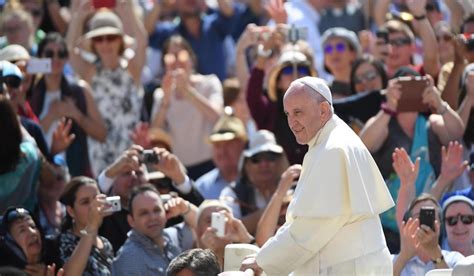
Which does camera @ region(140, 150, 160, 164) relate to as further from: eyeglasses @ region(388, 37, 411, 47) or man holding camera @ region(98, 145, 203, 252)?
eyeglasses @ region(388, 37, 411, 47)

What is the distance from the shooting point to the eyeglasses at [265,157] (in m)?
11.8

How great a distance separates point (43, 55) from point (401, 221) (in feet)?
13.4

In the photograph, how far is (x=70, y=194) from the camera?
35.0ft

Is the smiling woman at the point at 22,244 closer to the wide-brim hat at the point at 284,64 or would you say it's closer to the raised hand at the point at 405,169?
the raised hand at the point at 405,169

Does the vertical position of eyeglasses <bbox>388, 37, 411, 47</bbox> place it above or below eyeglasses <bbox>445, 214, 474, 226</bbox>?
above

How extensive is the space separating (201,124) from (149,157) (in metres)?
2.24

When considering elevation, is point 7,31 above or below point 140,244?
above

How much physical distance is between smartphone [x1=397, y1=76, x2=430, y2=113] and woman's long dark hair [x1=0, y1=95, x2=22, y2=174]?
2935mm

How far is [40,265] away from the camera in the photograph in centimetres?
1012

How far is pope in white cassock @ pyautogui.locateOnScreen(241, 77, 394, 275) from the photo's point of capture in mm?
7852

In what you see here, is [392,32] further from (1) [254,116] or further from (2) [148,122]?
(2) [148,122]

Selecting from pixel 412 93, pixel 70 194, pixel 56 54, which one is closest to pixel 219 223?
pixel 70 194

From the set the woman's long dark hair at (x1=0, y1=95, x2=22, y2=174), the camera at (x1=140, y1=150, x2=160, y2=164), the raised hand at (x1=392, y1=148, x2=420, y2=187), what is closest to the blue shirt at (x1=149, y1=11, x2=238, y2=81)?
the camera at (x1=140, y1=150, x2=160, y2=164)

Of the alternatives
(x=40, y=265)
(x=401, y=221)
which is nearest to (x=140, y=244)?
(x=40, y=265)
